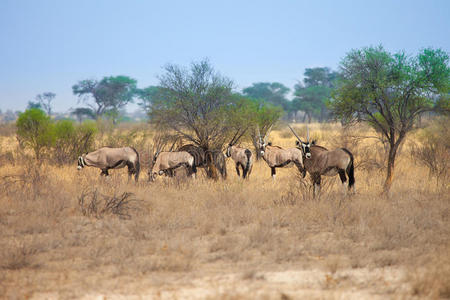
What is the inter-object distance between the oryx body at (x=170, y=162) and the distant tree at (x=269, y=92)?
55950 mm

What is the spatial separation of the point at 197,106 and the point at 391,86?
18.2 ft

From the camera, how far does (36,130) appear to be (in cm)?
1789

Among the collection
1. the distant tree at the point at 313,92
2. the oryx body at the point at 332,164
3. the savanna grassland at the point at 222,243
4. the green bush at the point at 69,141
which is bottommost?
the savanna grassland at the point at 222,243

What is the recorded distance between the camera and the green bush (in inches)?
664

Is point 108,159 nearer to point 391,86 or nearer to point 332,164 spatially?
point 332,164

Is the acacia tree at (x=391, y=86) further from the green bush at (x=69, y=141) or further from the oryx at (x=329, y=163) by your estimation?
the green bush at (x=69, y=141)

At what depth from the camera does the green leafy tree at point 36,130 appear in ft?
57.2

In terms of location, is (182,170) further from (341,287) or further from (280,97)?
(280,97)

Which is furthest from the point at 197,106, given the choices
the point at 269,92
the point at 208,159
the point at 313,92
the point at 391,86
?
the point at 269,92

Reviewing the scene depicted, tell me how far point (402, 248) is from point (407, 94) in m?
5.67

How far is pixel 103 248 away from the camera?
20.5 ft

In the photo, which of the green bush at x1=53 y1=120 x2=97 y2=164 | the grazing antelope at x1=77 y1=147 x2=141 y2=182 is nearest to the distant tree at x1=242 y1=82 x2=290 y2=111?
the green bush at x1=53 y1=120 x2=97 y2=164

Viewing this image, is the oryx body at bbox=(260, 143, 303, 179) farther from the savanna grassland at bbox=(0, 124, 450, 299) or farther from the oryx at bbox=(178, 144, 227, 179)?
the savanna grassland at bbox=(0, 124, 450, 299)

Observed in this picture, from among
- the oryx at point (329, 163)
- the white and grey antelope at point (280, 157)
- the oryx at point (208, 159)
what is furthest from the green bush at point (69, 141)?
the oryx at point (329, 163)
